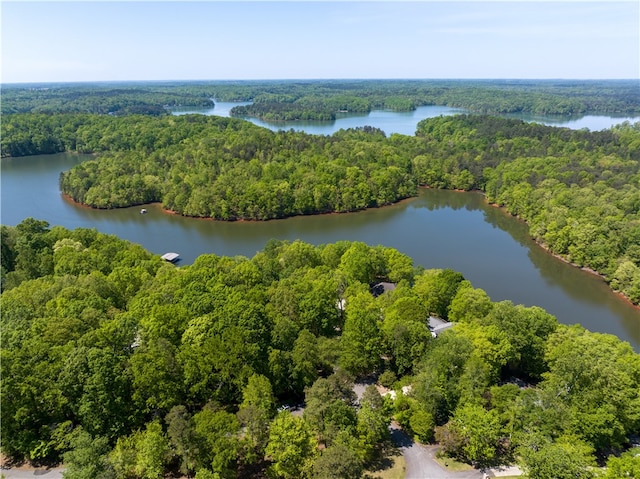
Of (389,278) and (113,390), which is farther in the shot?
(389,278)

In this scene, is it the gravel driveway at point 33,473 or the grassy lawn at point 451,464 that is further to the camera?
the grassy lawn at point 451,464

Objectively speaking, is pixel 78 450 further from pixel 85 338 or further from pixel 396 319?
pixel 396 319

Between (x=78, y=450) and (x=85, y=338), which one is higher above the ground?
(x=85, y=338)

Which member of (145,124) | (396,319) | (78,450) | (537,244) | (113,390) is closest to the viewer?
(78,450)

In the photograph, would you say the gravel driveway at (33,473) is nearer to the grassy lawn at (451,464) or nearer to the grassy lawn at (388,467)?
the grassy lawn at (388,467)

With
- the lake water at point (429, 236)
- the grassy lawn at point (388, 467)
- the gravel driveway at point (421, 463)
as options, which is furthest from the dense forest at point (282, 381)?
the lake water at point (429, 236)

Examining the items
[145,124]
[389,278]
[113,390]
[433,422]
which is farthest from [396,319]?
[145,124]

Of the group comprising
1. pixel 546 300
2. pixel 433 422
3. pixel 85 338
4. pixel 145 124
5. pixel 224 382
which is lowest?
pixel 546 300
